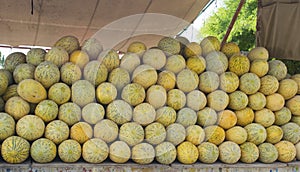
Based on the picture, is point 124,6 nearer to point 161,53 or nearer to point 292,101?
point 161,53

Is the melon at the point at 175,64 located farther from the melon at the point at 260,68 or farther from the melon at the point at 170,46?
the melon at the point at 260,68

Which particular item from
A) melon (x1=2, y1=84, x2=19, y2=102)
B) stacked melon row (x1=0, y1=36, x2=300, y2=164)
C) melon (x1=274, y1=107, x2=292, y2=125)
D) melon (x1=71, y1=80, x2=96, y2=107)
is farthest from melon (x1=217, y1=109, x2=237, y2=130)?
melon (x1=2, y1=84, x2=19, y2=102)

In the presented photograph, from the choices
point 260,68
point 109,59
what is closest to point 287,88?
point 260,68

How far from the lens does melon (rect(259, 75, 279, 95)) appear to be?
2.45 meters

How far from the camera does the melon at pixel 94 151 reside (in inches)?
79.1

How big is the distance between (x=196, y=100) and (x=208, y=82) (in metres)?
0.18

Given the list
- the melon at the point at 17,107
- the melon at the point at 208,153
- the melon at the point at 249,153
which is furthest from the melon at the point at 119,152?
the melon at the point at 249,153

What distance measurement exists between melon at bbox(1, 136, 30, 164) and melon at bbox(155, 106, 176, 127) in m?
0.85

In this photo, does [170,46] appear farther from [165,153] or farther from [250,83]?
[165,153]

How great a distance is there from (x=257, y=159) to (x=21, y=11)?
339cm

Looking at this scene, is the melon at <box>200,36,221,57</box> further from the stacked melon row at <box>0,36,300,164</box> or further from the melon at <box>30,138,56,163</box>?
the melon at <box>30,138,56,163</box>

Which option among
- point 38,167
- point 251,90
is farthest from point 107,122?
point 251,90

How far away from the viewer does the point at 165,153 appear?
6.93 ft

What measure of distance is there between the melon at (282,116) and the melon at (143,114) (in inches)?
39.1
